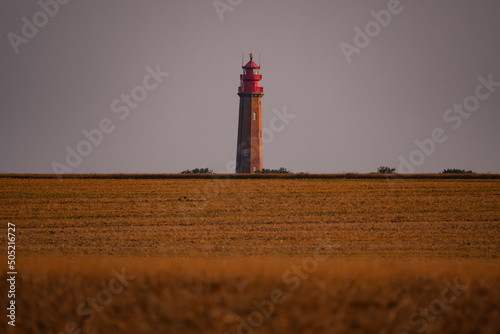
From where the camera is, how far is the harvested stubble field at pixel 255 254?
577 inches

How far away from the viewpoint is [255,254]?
25562 mm

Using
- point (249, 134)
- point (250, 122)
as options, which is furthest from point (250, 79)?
point (249, 134)

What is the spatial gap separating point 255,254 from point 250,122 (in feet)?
155

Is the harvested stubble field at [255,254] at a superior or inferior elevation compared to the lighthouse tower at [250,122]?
inferior

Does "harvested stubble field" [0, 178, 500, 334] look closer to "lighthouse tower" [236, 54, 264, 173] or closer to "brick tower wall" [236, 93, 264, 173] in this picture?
"brick tower wall" [236, 93, 264, 173]

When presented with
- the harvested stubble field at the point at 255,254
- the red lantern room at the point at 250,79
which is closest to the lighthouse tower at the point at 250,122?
the red lantern room at the point at 250,79

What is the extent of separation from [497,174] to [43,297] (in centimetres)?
3253

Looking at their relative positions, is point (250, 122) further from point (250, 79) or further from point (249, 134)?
point (250, 79)

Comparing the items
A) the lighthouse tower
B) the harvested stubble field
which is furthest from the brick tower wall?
the harvested stubble field

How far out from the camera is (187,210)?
33.6 metres

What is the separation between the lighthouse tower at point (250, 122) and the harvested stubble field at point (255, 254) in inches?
1174

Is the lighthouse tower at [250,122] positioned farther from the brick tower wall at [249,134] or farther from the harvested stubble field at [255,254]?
the harvested stubble field at [255,254]

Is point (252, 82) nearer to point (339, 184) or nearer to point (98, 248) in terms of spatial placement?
point (339, 184)

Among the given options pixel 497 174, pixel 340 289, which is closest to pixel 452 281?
pixel 340 289
